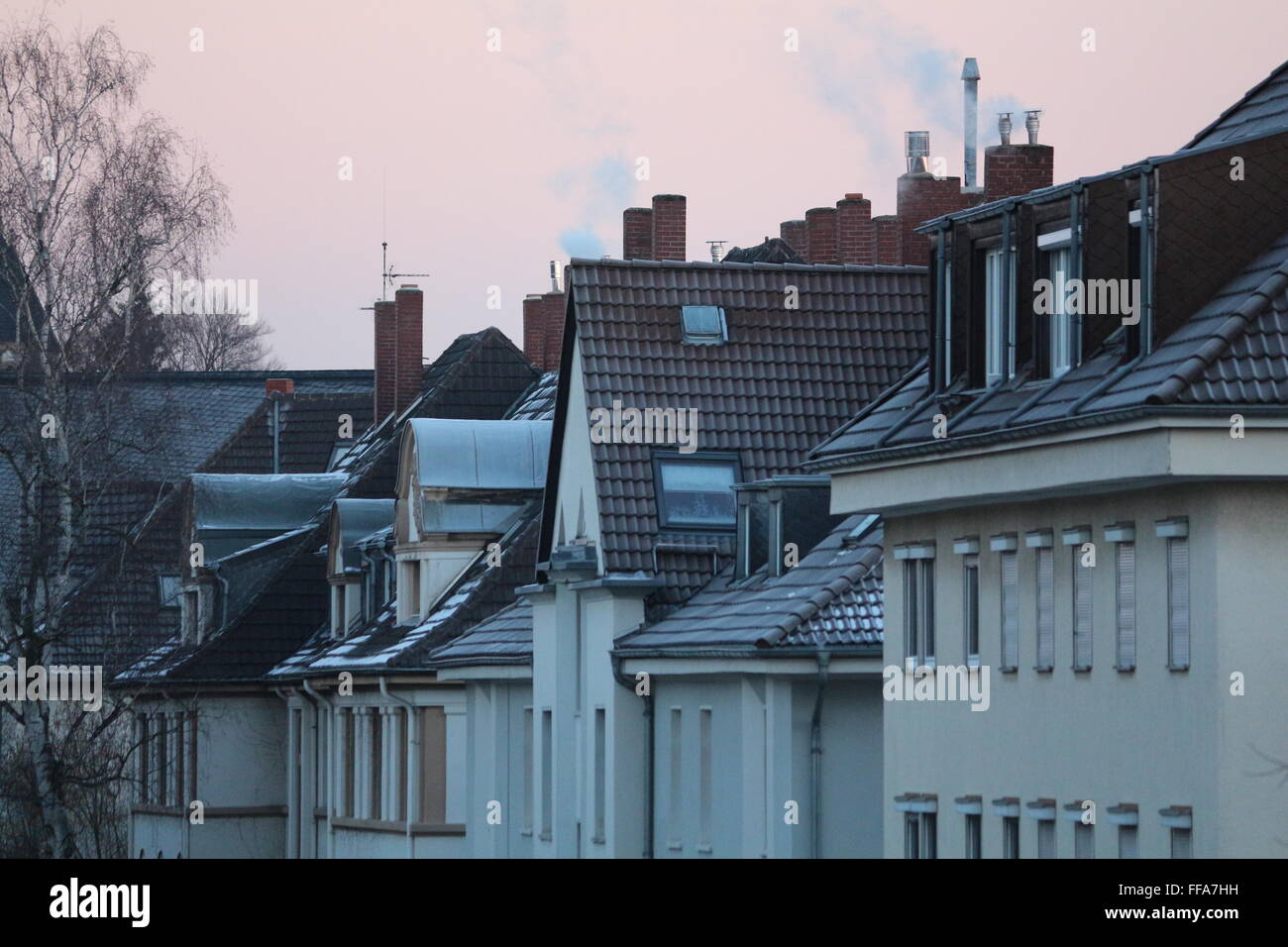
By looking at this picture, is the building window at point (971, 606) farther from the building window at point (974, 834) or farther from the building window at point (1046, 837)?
the building window at point (1046, 837)

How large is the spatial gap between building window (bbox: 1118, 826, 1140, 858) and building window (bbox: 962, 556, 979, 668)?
3267mm

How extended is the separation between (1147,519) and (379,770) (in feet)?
80.4

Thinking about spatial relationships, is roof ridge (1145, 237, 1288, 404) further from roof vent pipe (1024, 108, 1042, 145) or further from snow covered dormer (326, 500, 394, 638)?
snow covered dormer (326, 500, 394, 638)

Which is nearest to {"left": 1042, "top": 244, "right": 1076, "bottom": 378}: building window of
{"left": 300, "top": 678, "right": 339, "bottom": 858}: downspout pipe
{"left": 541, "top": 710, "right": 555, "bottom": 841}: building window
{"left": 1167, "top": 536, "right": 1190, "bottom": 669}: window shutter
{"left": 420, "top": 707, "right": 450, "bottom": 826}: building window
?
{"left": 1167, "top": 536, "right": 1190, "bottom": 669}: window shutter

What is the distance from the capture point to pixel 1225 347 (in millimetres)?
18109

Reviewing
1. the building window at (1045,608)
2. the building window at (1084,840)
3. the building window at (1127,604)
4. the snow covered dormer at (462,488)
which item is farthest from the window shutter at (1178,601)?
the snow covered dormer at (462,488)

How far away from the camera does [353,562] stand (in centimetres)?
4550

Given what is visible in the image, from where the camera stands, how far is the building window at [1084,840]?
20016 millimetres

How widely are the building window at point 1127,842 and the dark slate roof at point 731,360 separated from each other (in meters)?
12.1

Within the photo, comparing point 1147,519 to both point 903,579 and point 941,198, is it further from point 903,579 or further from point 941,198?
point 941,198

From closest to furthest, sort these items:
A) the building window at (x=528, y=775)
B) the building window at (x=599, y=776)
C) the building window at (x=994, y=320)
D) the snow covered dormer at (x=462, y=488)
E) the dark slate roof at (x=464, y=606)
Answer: the building window at (x=994, y=320), the building window at (x=599, y=776), the building window at (x=528, y=775), the dark slate roof at (x=464, y=606), the snow covered dormer at (x=462, y=488)

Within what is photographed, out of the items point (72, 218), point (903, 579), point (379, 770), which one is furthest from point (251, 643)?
point (903, 579)

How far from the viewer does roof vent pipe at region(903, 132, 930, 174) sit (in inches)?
1410

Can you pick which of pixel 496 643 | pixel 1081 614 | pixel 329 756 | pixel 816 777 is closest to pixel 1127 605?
pixel 1081 614
